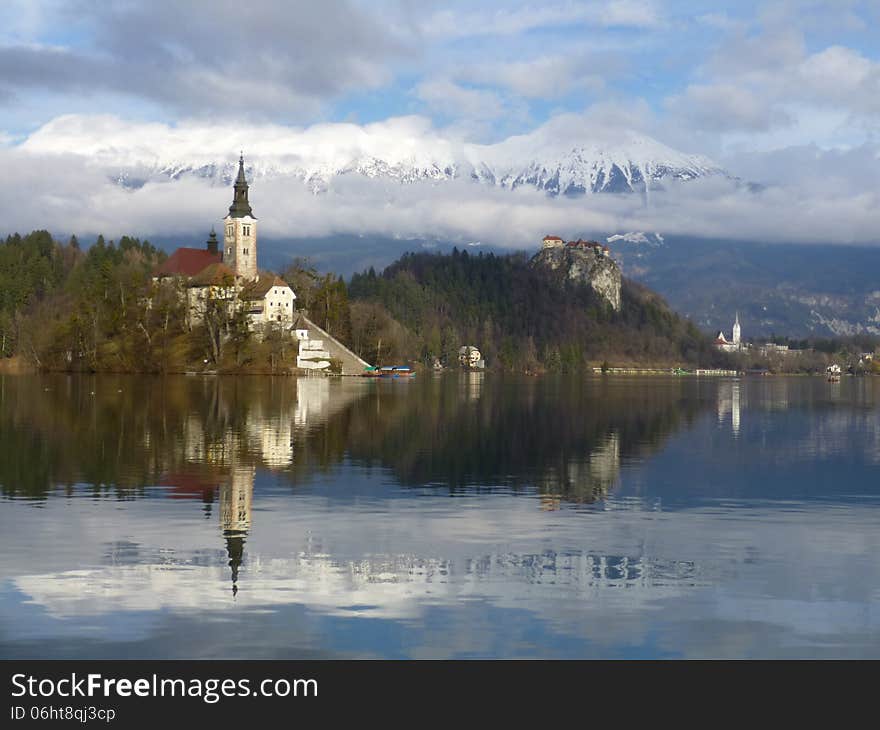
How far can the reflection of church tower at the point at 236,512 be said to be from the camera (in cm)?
2634

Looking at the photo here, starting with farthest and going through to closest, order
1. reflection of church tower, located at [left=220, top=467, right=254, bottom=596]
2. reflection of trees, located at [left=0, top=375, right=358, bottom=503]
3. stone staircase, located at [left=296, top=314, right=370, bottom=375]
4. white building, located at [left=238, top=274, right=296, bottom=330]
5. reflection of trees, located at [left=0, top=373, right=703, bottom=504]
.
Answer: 1. white building, located at [left=238, top=274, right=296, bottom=330]
2. stone staircase, located at [left=296, top=314, right=370, bottom=375]
3. reflection of trees, located at [left=0, top=373, right=703, bottom=504]
4. reflection of trees, located at [left=0, top=375, right=358, bottom=503]
5. reflection of church tower, located at [left=220, top=467, right=254, bottom=596]

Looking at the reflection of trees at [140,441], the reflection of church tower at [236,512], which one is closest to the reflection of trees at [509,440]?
the reflection of trees at [140,441]

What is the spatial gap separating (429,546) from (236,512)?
24.1ft

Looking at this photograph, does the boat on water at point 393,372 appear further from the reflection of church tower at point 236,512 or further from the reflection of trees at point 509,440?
the reflection of church tower at point 236,512

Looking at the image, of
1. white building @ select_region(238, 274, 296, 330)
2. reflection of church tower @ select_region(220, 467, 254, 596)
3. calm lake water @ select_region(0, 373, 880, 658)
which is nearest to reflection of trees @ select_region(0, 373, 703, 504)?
calm lake water @ select_region(0, 373, 880, 658)

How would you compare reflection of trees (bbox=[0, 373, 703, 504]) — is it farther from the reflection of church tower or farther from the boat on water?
the boat on water

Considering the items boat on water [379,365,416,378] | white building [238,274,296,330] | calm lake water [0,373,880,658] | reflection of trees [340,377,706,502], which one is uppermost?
white building [238,274,296,330]

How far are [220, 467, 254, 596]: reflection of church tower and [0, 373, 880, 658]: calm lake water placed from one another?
0.10 m

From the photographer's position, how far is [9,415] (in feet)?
233

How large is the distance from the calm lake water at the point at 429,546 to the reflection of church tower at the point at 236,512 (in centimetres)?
10

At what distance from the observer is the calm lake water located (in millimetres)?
19719

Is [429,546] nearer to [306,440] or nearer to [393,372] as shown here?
[306,440]

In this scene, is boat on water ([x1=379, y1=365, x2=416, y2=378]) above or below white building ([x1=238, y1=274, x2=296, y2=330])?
below
